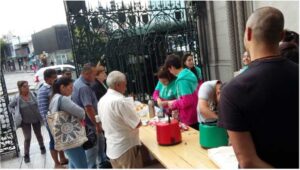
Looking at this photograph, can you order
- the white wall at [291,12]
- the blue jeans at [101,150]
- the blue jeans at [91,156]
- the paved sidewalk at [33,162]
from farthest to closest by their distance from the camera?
1. the paved sidewalk at [33,162]
2. the blue jeans at [101,150]
3. the white wall at [291,12]
4. the blue jeans at [91,156]

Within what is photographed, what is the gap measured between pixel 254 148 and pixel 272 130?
11cm

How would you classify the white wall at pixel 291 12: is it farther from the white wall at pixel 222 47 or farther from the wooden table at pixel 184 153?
the wooden table at pixel 184 153

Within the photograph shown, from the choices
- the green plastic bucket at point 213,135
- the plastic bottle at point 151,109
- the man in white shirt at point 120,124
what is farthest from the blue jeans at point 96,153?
the green plastic bucket at point 213,135

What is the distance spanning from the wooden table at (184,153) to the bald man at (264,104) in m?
1.03

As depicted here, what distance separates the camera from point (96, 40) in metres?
6.40

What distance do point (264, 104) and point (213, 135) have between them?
1.31 meters

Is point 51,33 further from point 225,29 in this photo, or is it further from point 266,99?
point 266,99

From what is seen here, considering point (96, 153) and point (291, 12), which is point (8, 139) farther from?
point (291, 12)

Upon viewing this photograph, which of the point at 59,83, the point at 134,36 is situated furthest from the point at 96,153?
the point at 134,36

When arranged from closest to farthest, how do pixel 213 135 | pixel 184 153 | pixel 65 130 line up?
pixel 213 135
pixel 184 153
pixel 65 130

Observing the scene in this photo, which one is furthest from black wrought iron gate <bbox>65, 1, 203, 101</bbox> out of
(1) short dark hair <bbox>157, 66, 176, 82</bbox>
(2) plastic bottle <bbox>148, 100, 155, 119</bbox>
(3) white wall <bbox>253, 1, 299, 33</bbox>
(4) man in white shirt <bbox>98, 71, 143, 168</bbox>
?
(4) man in white shirt <bbox>98, 71, 143, 168</bbox>

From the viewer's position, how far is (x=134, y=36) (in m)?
6.71

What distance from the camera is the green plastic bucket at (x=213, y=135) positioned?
2518 millimetres

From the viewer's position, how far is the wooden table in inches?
97.6
